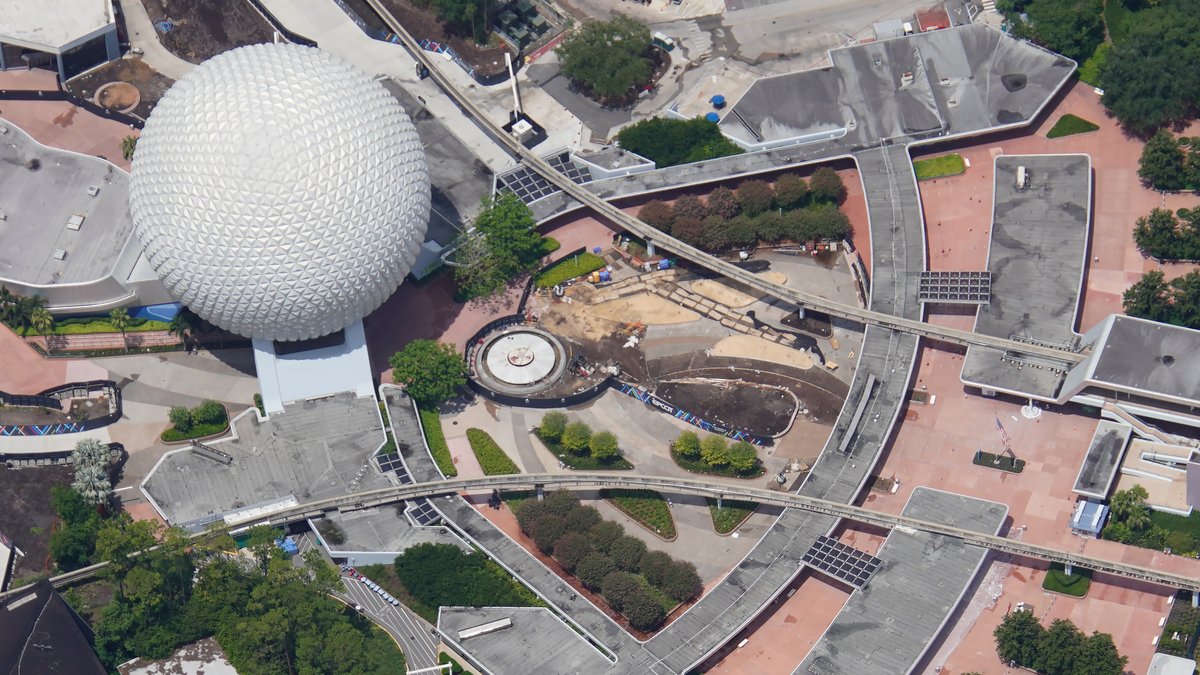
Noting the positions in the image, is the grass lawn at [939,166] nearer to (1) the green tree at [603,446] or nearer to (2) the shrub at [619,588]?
(1) the green tree at [603,446]

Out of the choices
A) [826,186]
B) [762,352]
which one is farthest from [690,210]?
[762,352]

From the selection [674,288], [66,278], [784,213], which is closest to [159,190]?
[66,278]

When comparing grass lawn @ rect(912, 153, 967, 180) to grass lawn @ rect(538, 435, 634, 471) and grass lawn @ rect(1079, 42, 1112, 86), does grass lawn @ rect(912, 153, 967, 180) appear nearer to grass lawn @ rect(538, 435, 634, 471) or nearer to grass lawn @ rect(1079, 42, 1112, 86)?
grass lawn @ rect(1079, 42, 1112, 86)

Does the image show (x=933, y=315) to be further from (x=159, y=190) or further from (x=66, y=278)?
(x=66, y=278)

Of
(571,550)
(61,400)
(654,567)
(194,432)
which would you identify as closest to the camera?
(654,567)

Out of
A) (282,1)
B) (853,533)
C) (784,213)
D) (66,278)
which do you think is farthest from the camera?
(282,1)

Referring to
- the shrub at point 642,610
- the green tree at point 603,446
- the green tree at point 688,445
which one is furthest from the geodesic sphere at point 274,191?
the shrub at point 642,610

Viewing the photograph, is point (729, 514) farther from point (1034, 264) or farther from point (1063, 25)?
point (1063, 25)
